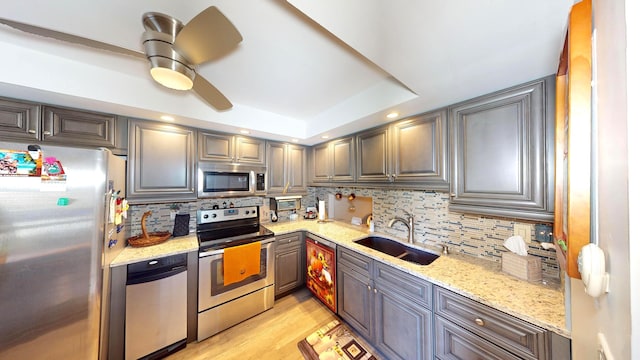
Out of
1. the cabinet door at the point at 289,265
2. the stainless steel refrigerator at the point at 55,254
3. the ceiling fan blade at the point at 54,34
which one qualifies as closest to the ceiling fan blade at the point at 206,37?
the ceiling fan blade at the point at 54,34

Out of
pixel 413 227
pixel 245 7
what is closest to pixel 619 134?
pixel 245 7

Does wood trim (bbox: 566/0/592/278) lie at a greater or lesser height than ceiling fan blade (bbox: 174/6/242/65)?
lesser

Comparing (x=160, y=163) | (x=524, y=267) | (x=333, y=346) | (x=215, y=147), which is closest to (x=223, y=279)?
(x=333, y=346)

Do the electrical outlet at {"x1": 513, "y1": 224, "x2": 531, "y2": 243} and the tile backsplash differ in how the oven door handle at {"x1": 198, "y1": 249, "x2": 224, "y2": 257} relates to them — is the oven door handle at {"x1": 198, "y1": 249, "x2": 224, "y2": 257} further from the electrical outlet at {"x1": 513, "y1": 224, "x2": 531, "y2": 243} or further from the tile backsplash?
the electrical outlet at {"x1": 513, "y1": 224, "x2": 531, "y2": 243}

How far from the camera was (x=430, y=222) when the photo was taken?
187 centimetres

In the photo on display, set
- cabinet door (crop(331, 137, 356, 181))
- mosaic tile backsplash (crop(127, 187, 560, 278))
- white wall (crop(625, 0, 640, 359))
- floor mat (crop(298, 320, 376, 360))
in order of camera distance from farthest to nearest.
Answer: cabinet door (crop(331, 137, 356, 181)) → floor mat (crop(298, 320, 376, 360)) → mosaic tile backsplash (crop(127, 187, 560, 278)) → white wall (crop(625, 0, 640, 359))

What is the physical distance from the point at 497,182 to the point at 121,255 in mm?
2854

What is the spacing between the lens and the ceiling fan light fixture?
0.99 m

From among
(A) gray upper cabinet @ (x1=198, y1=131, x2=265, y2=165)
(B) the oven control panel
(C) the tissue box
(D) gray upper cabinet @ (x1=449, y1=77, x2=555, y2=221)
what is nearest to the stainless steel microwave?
(A) gray upper cabinet @ (x1=198, y1=131, x2=265, y2=165)

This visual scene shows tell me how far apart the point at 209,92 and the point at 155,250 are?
146 cm

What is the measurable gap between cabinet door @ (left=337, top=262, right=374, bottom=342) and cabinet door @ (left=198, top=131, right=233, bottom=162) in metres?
1.75

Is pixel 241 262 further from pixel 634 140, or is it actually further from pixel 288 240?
pixel 634 140

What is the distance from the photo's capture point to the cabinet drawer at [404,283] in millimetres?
1329

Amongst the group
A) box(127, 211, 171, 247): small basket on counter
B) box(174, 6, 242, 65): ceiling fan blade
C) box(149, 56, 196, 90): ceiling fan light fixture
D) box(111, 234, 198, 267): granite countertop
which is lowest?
box(111, 234, 198, 267): granite countertop
